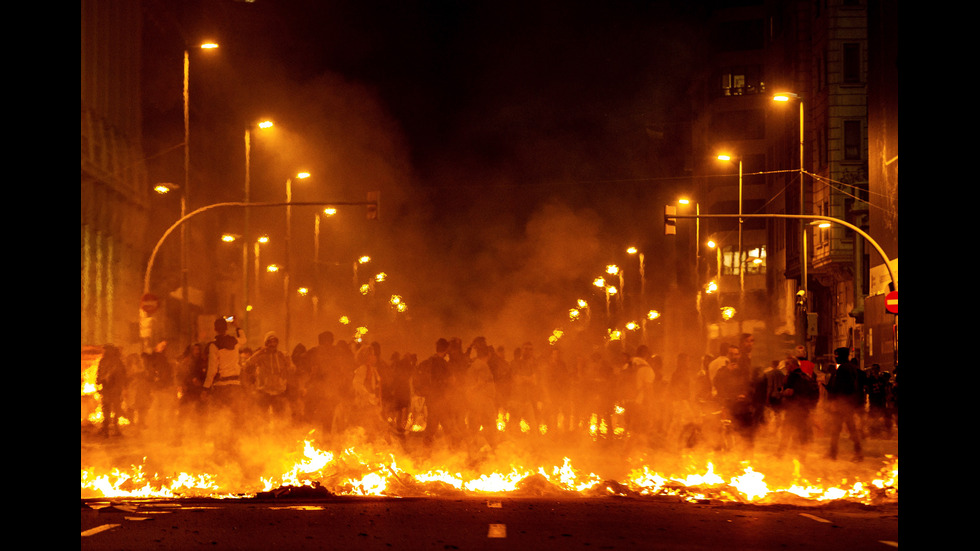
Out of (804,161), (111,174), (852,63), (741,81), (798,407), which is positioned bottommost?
(798,407)

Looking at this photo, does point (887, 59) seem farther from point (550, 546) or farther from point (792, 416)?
point (550, 546)

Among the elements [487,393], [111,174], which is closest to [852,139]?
[111,174]

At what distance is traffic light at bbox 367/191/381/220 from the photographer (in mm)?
24266

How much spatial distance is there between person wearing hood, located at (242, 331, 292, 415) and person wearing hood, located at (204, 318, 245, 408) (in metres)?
0.82

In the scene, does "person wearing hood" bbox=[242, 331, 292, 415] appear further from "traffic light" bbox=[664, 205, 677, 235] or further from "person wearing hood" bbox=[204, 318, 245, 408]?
"traffic light" bbox=[664, 205, 677, 235]

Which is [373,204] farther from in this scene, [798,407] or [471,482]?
[471,482]

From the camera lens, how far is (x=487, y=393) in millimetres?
15273

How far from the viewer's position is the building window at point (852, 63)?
5209cm

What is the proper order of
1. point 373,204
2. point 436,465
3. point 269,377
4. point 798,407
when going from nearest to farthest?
point 436,465 → point 798,407 → point 269,377 → point 373,204

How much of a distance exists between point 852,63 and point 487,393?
41428mm

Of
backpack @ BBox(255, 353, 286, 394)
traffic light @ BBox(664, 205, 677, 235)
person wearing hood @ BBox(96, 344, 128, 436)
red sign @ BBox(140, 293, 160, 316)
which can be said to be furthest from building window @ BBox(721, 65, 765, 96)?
backpack @ BBox(255, 353, 286, 394)
